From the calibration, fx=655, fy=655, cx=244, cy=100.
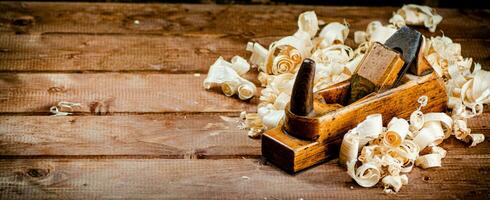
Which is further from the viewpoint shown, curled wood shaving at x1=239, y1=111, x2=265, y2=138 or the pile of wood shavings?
curled wood shaving at x1=239, y1=111, x2=265, y2=138

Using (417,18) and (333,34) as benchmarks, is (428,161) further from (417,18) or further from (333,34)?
(417,18)

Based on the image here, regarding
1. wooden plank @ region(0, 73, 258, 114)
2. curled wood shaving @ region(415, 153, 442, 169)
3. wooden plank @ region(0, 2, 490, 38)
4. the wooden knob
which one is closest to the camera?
the wooden knob

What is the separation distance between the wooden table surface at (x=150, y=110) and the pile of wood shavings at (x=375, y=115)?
0.03 metres

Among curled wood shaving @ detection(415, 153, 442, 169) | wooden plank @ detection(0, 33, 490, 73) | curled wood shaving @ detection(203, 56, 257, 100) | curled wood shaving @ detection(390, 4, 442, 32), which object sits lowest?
curled wood shaving @ detection(415, 153, 442, 169)

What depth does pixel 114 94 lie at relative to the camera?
5.78ft

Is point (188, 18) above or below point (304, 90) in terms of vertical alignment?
above

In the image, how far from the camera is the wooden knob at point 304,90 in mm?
1363

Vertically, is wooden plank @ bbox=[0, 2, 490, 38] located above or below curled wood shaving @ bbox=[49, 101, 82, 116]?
above

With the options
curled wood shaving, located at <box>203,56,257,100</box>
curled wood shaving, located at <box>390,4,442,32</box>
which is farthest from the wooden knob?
curled wood shaving, located at <box>390,4,442,32</box>

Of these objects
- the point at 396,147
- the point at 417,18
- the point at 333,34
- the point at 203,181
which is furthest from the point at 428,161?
the point at 417,18

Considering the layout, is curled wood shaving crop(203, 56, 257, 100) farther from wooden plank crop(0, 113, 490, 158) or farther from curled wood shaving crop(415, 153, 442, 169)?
curled wood shaving crop(415, 153, 442, 169)

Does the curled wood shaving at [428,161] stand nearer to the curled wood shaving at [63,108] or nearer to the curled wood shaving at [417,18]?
the curled wood shaving at [417,18]

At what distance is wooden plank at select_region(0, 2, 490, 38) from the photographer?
2.14 m

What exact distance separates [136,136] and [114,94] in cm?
23
